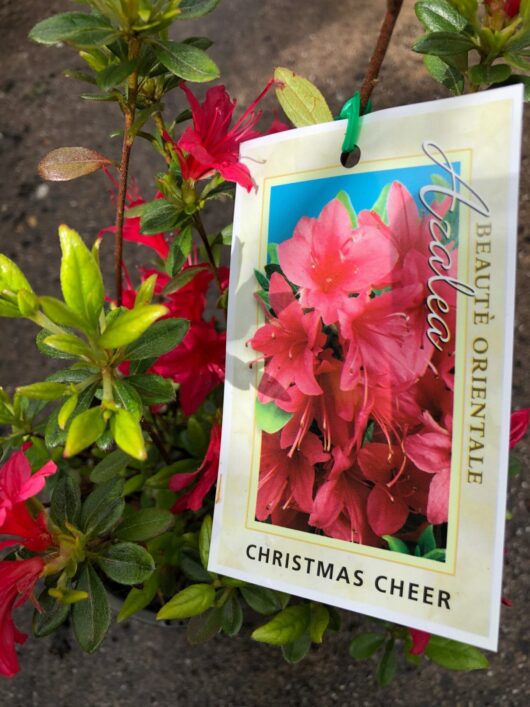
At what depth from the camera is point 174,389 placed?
2.10 ft

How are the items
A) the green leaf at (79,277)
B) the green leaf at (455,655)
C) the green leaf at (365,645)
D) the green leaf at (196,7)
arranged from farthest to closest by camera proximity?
the green leaf at (365,645), the green leaf at (455,655), the green leaf at (196,7), the green leaf at (79,277)

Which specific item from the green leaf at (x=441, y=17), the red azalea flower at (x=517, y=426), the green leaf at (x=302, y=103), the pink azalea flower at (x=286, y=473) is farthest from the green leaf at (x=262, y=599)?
the green leaf at (x=441, y=17)

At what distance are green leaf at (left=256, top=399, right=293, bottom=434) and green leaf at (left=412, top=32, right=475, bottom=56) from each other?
34cm

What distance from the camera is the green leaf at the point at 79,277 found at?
48cm

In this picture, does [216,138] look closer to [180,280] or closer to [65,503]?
[180,280]

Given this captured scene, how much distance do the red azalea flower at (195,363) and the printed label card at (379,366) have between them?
Result: 0.57ft

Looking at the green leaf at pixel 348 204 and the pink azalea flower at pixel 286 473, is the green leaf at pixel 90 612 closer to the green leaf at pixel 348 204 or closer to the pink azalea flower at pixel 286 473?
the pink azalea flower at pixel 286 473

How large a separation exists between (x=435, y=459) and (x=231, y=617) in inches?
15.3

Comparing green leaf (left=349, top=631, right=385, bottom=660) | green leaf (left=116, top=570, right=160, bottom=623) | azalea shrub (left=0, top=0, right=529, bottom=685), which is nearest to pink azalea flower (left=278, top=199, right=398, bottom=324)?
azalea shrub (left=0, top=0, right=529, bottom=685)

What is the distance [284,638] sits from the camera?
2.37ft

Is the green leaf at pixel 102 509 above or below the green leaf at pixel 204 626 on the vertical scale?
above

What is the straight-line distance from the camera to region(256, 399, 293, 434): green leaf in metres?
0.60

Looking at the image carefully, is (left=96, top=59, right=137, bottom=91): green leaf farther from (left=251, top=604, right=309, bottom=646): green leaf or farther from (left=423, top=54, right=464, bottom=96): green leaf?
(left=251, top=604, right=309, bottom=646): green leaf

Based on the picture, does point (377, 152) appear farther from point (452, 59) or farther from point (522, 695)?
point (522, 695)
